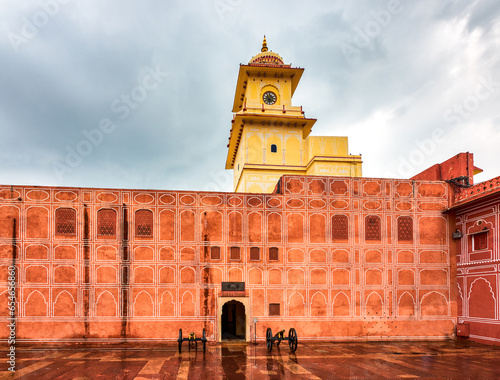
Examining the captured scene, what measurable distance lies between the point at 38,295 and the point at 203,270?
7579mm

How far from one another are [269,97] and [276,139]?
3.51 metres

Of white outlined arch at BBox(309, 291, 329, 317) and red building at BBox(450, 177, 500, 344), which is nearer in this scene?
red building at BBox(450, 177, 500, 344)

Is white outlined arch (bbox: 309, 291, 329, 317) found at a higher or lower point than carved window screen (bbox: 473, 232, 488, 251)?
lower

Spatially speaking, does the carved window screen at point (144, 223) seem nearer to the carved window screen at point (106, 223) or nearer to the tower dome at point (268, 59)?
the carved window screen at point (106, 223)

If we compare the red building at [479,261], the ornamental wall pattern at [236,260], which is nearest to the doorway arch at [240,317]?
the ornamental wall pattern at [236,260]

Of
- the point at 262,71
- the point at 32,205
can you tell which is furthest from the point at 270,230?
the point at 262,71

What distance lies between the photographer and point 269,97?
98.2 ft

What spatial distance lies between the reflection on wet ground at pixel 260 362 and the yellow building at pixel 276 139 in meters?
13.5

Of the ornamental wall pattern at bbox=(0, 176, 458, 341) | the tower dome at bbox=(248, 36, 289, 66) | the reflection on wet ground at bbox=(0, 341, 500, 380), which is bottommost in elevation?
the reflection on wet ground at bbox=(0, 341, 500, 380)

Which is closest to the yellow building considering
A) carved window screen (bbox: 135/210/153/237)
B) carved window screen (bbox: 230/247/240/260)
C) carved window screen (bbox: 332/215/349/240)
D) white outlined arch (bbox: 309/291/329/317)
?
carved window screen (bbox: 332/215/349/240)

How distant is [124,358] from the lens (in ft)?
49.2

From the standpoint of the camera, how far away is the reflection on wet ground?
1234 centimetres

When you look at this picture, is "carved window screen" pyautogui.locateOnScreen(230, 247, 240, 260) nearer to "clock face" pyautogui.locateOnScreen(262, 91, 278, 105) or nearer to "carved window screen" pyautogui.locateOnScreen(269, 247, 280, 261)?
"carved window screen" pyautogui.locateOnScreen(269, 247, 280, 261)

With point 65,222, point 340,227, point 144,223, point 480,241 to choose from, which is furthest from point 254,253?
point 480,241
